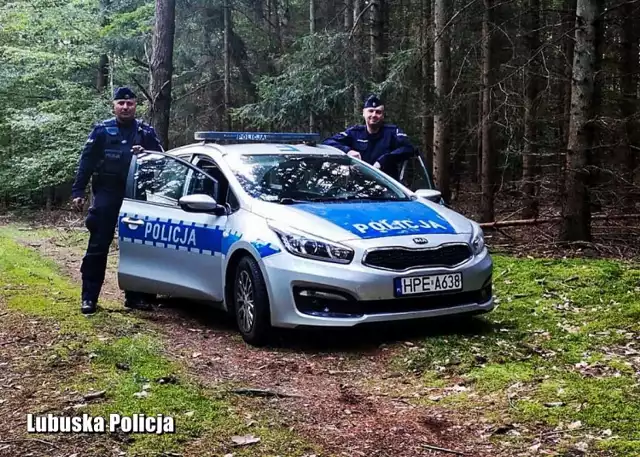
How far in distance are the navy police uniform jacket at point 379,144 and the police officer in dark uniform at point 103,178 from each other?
2284 mm

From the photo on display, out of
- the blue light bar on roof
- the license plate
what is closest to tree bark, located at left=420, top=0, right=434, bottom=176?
the blue light bar on roof

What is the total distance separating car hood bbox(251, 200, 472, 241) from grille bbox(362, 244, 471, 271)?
0.50 feet

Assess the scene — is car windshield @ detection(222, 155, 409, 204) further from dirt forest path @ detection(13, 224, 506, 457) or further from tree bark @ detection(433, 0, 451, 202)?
tree bark @ detection(433, 0, 451, 202)

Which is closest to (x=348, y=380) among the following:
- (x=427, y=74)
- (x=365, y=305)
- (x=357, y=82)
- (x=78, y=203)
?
(x=365, y=305)

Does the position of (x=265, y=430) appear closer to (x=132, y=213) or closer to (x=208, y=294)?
(x=208, y=294)

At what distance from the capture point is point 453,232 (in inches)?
213

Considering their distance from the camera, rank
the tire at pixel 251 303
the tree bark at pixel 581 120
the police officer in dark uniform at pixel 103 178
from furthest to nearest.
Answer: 1. the tree bark at pixel 581 120
2. the police officer in dark uniform at pixel 103 178
3. the tire at pixel 251 303

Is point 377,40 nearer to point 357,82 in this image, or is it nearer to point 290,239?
point 357,82

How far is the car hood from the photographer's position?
17.0 feet

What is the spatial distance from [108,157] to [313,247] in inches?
Result: 103

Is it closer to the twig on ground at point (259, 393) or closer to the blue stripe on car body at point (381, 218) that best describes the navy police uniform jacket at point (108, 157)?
the blue stripe on car body at point (381, 218)

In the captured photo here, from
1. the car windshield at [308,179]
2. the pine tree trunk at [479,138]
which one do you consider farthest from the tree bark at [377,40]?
the car windshield at [308,179]

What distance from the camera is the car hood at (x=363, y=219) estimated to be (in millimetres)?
5176

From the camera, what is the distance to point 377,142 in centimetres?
779
